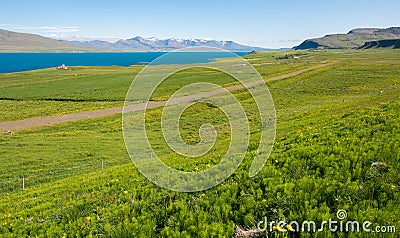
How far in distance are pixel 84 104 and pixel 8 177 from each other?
5215 cm

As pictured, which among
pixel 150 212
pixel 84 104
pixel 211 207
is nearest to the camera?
pixel 211 207

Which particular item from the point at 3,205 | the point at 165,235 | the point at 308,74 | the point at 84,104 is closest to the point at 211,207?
the point at 165,235

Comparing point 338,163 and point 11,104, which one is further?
point 11,104

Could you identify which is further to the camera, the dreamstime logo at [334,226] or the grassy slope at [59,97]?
the grassy slope at [59,97]

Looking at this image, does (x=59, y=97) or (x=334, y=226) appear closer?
(x=334, y=226)

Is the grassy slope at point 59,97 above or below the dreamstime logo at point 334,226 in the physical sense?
below

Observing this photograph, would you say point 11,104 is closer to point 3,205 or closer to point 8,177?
point 8,177

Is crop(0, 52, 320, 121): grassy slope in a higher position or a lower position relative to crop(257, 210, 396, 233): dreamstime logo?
lower

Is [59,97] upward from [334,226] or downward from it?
downward

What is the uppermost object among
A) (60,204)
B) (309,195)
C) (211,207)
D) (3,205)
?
(309,195)

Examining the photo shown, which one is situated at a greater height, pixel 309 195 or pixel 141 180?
Answer: pixel 309 195

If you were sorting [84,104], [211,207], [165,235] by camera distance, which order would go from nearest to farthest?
[165,235], [211,207], [84,104]

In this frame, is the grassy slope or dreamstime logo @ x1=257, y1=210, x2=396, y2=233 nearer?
dreamstime logo @ x1=257, y1=210, x2=396, y2=233

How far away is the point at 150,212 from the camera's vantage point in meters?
9.53
